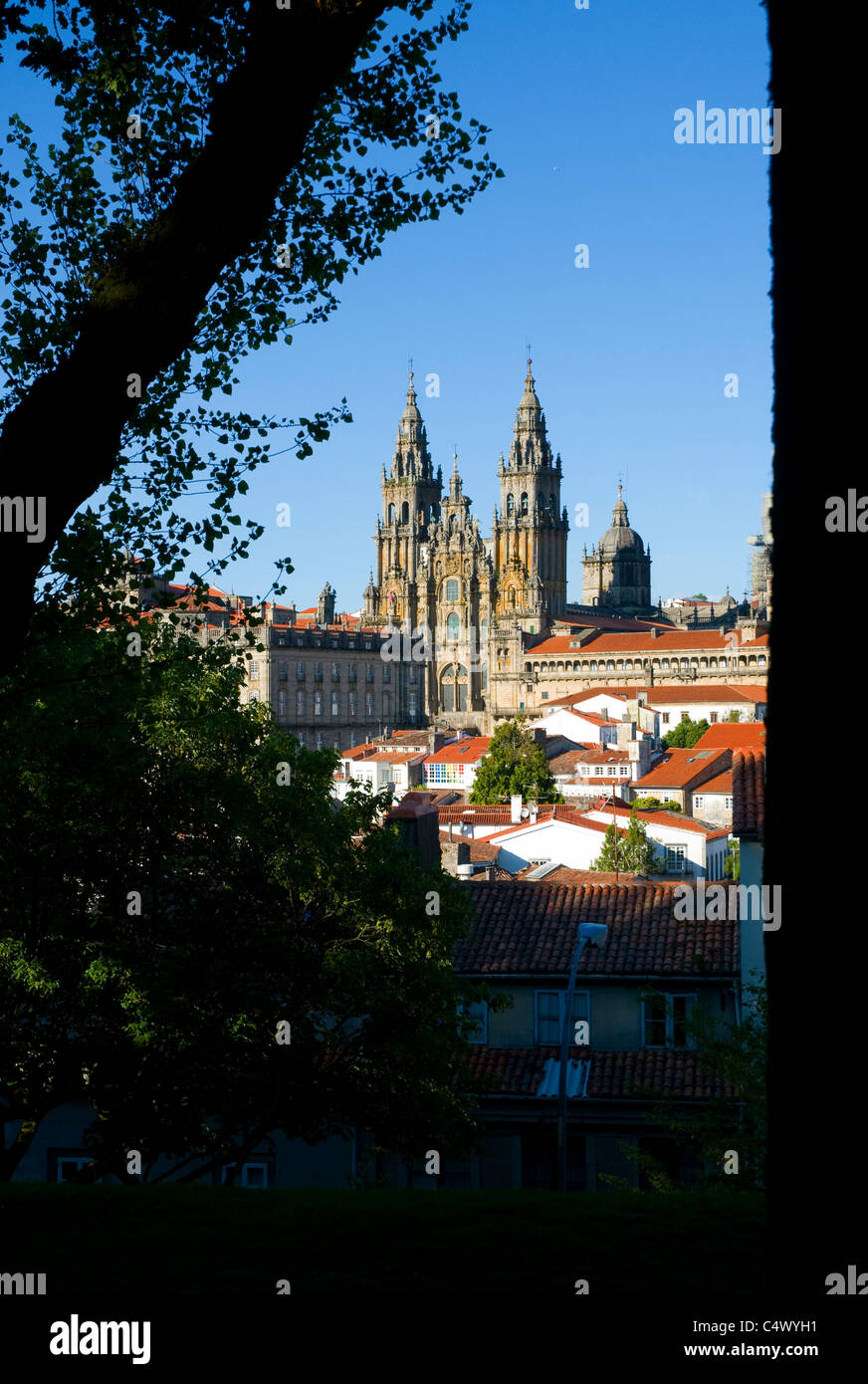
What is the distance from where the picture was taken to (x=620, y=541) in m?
196

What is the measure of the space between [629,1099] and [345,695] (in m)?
111

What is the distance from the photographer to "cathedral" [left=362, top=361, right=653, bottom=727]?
477ft

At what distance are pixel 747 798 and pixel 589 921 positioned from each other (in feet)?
15.4

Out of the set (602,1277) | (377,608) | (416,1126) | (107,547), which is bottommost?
(416,1126)

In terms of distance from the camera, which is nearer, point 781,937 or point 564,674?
point 781,937

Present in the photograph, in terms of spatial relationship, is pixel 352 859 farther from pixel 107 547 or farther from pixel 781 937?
pixel 781 937

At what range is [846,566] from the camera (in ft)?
14.8

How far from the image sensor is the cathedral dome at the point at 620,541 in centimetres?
19538

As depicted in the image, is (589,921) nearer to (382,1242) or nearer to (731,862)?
(382,1242)

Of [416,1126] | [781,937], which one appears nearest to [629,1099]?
[416,1126]

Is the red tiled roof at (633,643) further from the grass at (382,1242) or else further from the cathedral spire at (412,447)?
the grass at (382,1242)

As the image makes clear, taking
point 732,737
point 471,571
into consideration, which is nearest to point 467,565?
point 471,571

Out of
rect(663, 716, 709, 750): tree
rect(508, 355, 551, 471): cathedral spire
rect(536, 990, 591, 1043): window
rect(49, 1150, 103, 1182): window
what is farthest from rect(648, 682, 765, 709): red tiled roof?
rect(49, 1150, 103, 1182): window

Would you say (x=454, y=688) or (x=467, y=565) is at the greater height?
(x=467, y=565)
